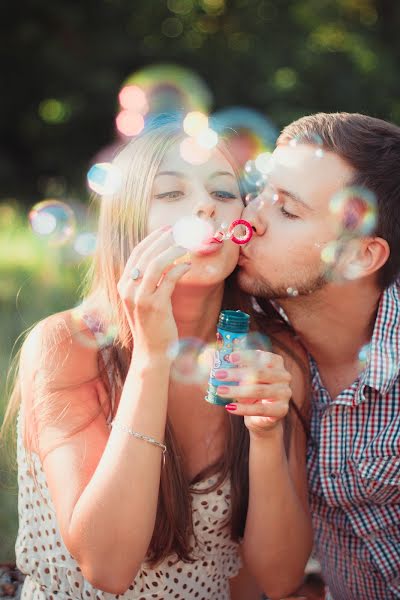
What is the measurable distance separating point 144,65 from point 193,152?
23.2 feet

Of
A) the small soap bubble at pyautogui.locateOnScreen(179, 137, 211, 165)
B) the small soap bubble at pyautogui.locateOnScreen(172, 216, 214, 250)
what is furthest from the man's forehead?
the small soap bubble at pyautogui.locateOnScreen(172, 216, 214, 250)

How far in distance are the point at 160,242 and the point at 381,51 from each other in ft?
27.0

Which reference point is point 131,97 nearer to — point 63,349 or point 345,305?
point 345,305

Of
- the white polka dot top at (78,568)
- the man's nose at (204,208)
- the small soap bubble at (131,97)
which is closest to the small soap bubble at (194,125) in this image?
the man's nose at (204,208)

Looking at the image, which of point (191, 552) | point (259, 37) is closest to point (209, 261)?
point (191, 552)

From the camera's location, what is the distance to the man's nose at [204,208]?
1985mm

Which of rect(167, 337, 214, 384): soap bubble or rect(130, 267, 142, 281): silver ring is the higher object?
rect(130, 267, 142, 281): silver ring

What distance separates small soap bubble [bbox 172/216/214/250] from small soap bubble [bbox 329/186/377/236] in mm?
597

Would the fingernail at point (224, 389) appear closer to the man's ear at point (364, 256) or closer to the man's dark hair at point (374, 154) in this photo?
the man's ear at point (364, 256)

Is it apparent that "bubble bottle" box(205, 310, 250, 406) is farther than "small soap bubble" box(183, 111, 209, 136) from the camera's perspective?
No

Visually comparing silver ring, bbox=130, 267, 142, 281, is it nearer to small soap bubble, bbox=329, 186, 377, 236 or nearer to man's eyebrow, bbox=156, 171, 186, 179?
man's eyebrow, bbox=156, 171, 186, 179

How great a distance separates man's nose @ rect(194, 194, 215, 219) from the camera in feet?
6.51

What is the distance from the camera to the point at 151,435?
5.81 feet

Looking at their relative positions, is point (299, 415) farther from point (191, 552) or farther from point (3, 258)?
point (3, 258)
